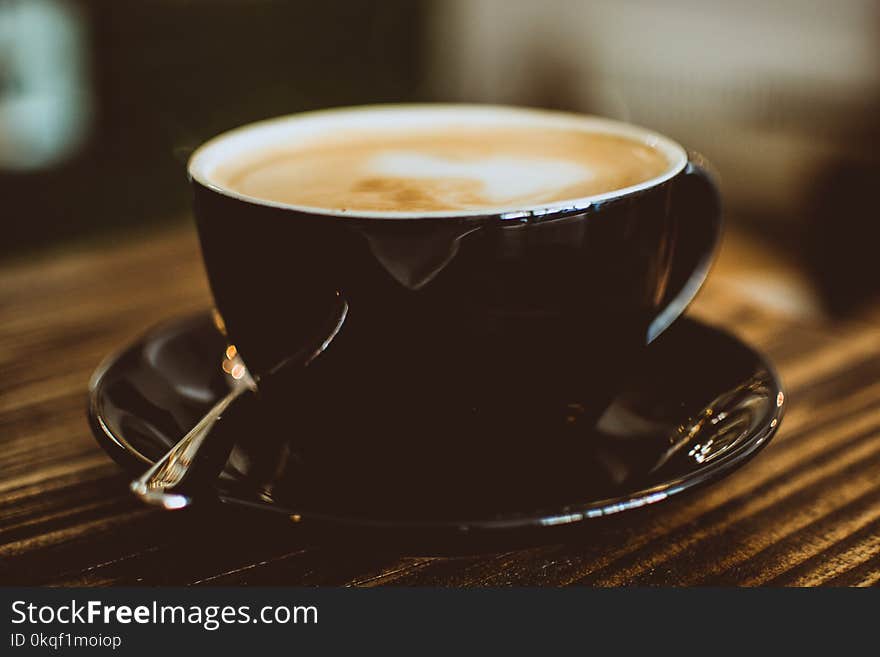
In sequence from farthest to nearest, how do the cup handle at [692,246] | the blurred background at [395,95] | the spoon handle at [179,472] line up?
the blurred background at [395,95], the cup handle at [692,246], the spoon handle at [179,472]

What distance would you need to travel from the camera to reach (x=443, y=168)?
0.53m

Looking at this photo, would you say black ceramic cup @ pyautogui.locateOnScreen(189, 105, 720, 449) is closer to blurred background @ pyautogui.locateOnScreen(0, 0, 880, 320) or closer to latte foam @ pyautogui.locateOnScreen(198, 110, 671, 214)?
latte foam @ pyautogui.locateOnScreen(198, 110, 671, 214)

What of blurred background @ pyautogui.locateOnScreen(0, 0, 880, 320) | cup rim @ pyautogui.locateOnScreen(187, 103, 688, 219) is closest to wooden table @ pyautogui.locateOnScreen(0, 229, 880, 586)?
cup rim @ pyautogui.locateOnScreen(187, 103, 688, 219)

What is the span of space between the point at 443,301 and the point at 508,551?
0.10 meters

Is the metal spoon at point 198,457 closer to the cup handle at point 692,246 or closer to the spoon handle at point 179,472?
the spoon handle at point 179,472

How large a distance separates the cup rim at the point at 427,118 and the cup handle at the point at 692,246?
0.02 metres

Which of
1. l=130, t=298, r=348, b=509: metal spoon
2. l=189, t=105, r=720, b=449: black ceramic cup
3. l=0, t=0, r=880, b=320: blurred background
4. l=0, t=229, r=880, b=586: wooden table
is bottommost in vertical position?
l=0, t=0, r=880, b=320: blurred background

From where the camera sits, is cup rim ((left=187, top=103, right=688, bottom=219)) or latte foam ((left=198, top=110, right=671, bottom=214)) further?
latte foam ((left=198, top=110, right=671, bottom=214))

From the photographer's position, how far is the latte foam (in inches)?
18.6

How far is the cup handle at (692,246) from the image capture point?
1.52 feet

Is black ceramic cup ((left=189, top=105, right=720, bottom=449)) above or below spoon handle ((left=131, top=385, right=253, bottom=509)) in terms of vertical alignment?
above

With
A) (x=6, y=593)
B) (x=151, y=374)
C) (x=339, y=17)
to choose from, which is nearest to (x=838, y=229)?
(x=339, y=17)

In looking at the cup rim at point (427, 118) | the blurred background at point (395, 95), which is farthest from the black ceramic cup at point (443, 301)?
the blurred background at point (395, 95)

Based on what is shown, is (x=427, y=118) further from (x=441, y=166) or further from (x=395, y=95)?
(x=395, y=95)
